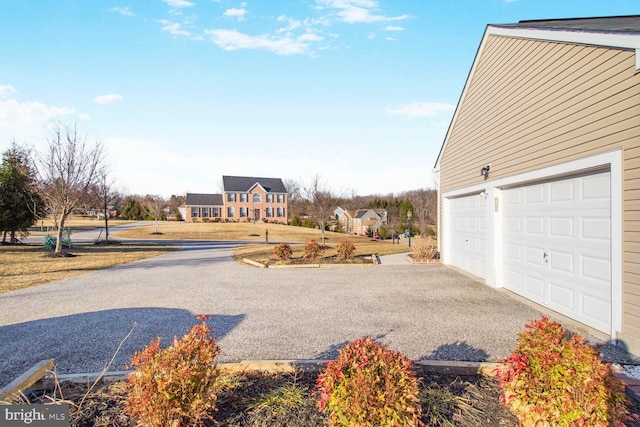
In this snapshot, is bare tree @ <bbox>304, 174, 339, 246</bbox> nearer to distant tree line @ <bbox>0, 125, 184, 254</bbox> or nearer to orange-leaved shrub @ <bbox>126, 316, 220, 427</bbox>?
distant tree line @ <bbox>0, 125, 184, 254</bbox>

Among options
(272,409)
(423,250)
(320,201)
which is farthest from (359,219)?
(272,409)

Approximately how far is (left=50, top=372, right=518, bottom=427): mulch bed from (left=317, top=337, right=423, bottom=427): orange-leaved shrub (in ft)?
1.14

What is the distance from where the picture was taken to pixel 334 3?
8.40 m

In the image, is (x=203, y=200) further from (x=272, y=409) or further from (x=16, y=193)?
(x=272, y=409)

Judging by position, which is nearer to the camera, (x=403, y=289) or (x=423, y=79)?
(x=403, y=289)

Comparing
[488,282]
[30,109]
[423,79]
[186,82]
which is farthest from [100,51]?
[488,282]

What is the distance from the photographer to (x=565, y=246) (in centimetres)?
539

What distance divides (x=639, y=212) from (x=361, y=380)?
13.3ft

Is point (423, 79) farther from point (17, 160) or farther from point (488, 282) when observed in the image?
point (17, 160)

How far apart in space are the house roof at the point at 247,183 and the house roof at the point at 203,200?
3130mm

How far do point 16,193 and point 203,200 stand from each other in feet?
114

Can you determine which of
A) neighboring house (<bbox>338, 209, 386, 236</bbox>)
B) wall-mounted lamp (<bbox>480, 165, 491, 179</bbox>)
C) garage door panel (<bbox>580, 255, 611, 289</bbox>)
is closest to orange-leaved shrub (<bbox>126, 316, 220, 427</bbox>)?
garage door panel (<bbox>580, 255, 611, 289</bbox>)

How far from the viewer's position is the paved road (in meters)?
4.15

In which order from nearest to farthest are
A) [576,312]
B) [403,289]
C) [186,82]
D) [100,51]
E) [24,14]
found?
1. [576,312]
2. [403,289]
3. [24,14]
4. [100,51]
5. [186,82]
